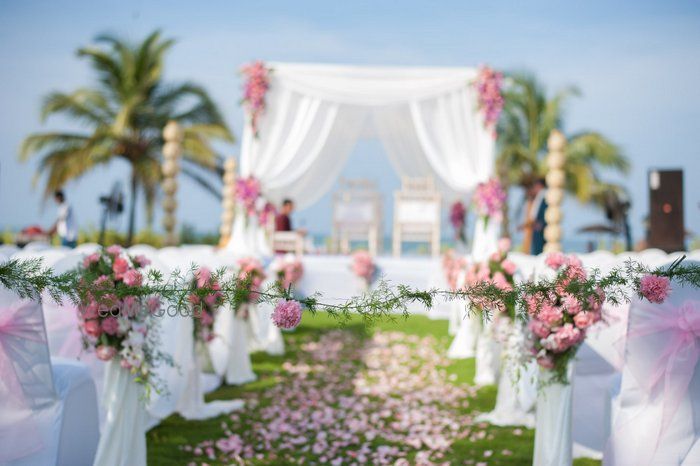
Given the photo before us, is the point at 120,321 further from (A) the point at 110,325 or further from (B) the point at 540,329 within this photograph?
(B) the point at 540,329

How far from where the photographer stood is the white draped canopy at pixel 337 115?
7.50 meters

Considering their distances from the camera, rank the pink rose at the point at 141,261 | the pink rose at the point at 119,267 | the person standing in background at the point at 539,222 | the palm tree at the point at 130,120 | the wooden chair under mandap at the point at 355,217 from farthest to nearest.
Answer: the palm tree at the point at 130,120
the wooden chair under mandap at the point at 355,217
the person standing in background at the point at 539,222
the pink rose at the point at 141,261
the pink rose at the point at 119,267

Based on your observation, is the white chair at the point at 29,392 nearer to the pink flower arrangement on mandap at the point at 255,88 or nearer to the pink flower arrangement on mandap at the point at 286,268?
the pink flower arrangement on mandap at the point at 286,268

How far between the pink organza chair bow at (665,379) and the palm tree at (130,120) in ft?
42.1

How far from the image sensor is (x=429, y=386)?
4.63 m

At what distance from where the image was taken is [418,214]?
9.37 m

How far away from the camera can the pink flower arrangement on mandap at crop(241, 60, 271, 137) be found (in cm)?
747

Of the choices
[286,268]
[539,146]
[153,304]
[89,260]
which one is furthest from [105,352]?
[539,146]

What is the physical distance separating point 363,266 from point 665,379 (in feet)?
20.1

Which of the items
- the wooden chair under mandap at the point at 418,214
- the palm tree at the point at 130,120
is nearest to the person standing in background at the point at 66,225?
the wooden chair under mandap at the point at 418,214

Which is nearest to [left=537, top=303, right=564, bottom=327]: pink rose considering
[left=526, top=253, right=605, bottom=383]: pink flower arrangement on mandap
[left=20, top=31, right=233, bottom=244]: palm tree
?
[left=526, top=253, right=605, bottom=383]: pink flower arrangement on mandap

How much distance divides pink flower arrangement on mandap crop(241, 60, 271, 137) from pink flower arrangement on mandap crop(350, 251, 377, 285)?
1.99 meters

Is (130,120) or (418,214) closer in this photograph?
(418,214)

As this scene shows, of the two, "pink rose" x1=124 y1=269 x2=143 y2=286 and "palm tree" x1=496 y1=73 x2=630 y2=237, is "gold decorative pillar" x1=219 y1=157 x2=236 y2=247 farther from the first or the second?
"palm tree" x1=496 y1=73 x2=630 y2=237
